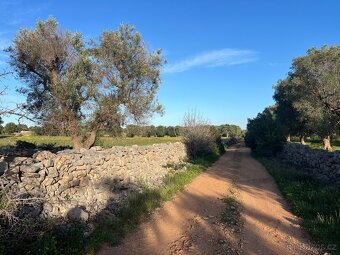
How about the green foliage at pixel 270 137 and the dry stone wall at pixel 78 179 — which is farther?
the green foliage at pixel 270 137

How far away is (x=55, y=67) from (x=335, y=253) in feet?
63.9

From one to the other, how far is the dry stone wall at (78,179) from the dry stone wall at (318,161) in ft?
27.3

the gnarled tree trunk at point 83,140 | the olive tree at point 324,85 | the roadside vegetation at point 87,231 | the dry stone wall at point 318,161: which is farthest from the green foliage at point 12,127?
the olive tree at point 324,85

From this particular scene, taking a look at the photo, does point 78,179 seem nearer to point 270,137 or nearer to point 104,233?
point 104,233

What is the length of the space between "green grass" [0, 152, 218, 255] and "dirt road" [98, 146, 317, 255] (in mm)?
262

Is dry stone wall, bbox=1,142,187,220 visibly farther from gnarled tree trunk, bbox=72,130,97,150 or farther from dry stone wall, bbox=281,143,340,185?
dry stone wall, bbox=281,143,340,185

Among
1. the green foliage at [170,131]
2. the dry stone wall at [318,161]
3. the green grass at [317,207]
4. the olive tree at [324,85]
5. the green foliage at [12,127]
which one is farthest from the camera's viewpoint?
the green foliage at [170,131]

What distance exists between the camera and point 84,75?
21.3 m

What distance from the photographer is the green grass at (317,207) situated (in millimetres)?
7586

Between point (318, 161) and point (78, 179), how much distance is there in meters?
13.9

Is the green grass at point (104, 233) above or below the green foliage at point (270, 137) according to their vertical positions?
below

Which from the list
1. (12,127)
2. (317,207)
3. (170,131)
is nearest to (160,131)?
(170,131)

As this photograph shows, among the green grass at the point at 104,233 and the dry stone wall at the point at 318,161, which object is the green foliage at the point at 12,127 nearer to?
the green grass at the point at 104,233

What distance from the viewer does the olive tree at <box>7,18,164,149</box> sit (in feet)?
66.8
